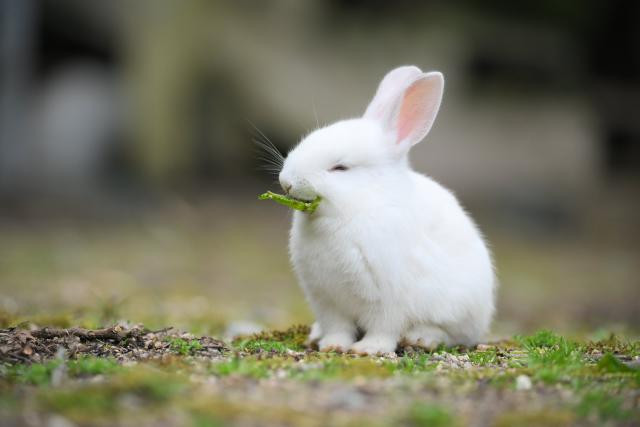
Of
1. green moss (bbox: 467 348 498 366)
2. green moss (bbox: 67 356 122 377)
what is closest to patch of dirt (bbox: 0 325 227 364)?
green moss (bbox: 67 356 122 377)

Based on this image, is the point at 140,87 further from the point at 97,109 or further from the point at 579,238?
the point at 579,238

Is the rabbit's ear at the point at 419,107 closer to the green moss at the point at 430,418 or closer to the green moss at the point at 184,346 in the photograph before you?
the green moss at the point at 184,346

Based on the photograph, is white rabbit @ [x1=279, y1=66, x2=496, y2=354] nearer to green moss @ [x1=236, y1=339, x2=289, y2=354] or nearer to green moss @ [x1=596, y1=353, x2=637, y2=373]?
green moss @ [x1=236, y1=339, x2=289, y2=354]

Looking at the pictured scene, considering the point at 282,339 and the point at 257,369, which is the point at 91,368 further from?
the point at 282,339

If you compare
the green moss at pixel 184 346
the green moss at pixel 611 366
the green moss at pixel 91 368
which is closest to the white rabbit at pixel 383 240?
the green moss at pixel 184 346

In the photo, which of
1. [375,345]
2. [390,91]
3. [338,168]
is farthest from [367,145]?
[375,345]

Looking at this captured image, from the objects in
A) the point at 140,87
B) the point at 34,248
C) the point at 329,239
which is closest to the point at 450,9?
the point at 140,87
